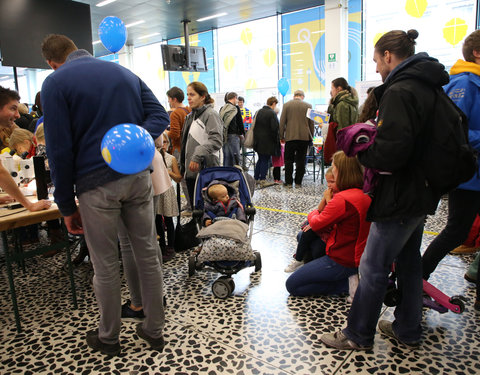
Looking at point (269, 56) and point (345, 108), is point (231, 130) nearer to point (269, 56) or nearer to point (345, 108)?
point (345, 108)

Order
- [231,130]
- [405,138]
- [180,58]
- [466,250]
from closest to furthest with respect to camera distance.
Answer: [405,138] → [466,250] → [231,130] → [180,58]

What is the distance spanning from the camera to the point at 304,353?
189 centimetres

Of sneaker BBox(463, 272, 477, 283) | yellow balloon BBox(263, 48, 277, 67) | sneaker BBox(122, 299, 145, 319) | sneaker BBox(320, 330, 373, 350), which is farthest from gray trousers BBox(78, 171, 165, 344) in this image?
yellow balloon BBox(263, 48, 277, 67)

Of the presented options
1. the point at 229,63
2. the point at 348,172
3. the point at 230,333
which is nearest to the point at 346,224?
the point at 348,172

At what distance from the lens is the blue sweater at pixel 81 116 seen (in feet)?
5.11

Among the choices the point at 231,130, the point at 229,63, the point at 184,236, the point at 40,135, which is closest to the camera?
the point at 40,135

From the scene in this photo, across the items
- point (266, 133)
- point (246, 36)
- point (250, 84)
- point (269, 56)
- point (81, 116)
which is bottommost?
point (266, 133)

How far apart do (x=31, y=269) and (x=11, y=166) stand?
3.40ft

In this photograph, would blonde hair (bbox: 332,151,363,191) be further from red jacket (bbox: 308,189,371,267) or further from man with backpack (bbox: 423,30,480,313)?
man with backpack (bbox: 423,30,480,313)

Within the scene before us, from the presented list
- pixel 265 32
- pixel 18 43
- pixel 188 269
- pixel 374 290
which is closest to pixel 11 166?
pixel 188 269

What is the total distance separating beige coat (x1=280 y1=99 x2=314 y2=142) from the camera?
19.8 feet

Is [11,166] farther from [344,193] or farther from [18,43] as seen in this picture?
[18,43]

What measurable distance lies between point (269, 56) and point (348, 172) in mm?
9567

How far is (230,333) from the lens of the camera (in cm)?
209
